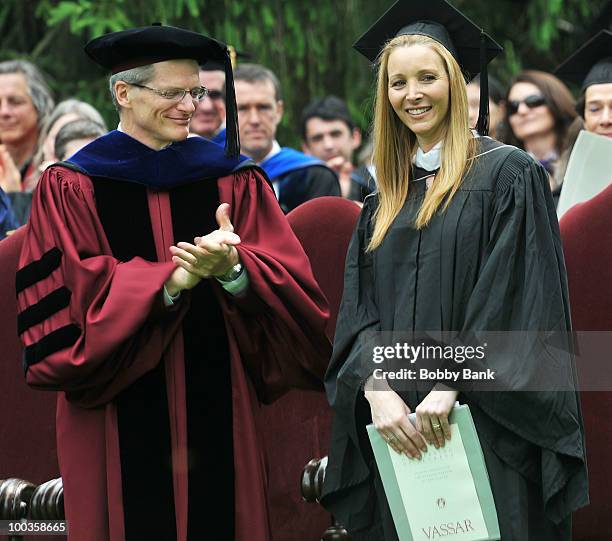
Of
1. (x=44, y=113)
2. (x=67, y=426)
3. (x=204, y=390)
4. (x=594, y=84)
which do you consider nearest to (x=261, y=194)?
(x=204, y=390)

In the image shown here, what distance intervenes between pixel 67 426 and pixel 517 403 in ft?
5.36

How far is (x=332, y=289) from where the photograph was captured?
554 cm

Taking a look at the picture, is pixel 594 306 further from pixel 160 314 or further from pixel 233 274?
pixel 160 314

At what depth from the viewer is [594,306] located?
5.31m

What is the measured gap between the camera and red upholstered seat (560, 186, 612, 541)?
522 centimetres

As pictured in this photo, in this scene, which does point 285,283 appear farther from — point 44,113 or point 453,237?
point 44,113

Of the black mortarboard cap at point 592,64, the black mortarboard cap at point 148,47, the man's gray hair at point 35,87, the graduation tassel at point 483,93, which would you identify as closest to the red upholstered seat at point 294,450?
the graduation tassel at point 483,93

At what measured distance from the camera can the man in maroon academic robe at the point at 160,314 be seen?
15.1 ft

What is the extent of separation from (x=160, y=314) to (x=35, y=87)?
377 centimetres

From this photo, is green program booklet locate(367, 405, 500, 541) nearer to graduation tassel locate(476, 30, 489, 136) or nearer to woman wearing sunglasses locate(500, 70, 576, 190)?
graduation tassel locate(476, 30, 489, 136)

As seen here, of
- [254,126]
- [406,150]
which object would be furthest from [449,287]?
[254,126]

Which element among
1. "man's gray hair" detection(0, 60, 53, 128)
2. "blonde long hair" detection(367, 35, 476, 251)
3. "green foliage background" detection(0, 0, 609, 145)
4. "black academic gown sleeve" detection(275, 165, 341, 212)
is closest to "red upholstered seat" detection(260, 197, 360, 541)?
"blonde long hair" detection(367, 35, 476, 251)

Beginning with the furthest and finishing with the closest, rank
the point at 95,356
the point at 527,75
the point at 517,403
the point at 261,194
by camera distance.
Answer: the point at 527,75 < the point at 261,194 < the point at 95,356 < the point at 517,403

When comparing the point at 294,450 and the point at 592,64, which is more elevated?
the point at 592,64
